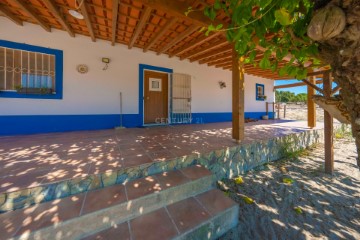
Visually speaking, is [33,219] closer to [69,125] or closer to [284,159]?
[69,125]

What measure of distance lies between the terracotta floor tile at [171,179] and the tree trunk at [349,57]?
160 centimetres

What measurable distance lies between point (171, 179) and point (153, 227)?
604 millimetres

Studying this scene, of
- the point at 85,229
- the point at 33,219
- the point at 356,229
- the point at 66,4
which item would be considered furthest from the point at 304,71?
the point at 66,4

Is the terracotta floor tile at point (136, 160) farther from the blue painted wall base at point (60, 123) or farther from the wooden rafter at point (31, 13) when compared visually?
the wooden rafter at point (31, 13)

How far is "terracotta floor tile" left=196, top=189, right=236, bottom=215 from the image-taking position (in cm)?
172

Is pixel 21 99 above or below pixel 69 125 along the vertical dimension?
above

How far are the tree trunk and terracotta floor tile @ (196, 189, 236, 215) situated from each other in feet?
4.44

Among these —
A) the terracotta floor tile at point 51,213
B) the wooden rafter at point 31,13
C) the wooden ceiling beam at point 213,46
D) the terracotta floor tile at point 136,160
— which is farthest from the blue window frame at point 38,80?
the wooden ceiling beam at point 213,46

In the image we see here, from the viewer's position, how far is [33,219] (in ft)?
4.13

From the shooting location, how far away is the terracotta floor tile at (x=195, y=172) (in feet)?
6.81

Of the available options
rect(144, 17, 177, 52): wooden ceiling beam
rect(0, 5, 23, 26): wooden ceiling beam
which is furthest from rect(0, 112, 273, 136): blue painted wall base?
rect(144, 17, 177, 52): wooden ceiling beam

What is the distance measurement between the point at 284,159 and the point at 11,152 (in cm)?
560

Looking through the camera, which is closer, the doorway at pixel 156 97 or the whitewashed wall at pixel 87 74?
the whitewashed wall at pixel 87 74

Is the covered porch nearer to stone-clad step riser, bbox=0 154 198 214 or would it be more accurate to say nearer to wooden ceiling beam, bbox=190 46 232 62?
stone-clad step riser, bbox=0 154 198 214
